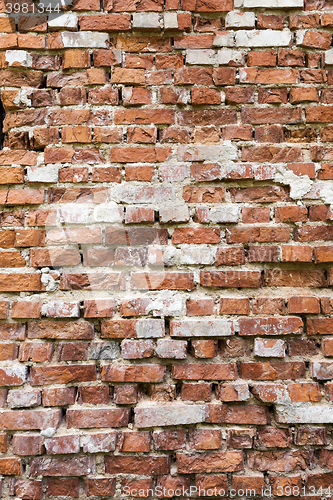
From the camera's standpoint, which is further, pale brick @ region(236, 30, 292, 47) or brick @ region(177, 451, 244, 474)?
pale brick @ region(236, 30, 292, 47)

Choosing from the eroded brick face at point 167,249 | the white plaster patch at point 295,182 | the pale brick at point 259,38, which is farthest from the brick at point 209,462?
the pale brick at point 259,38

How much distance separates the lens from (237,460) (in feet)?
3.75

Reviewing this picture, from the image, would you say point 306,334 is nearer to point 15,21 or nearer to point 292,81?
point 292,81

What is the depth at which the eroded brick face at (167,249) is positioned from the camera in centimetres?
115

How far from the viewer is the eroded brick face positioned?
115 centimetres

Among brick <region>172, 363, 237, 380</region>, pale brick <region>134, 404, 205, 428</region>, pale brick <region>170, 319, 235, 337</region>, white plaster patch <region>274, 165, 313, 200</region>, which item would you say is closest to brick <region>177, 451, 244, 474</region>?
pale brick <region>134, 404, 205, 428</region>

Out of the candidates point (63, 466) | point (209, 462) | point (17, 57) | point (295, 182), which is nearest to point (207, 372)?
point (209, 462)

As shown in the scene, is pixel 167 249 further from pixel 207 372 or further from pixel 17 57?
pixel 17 57

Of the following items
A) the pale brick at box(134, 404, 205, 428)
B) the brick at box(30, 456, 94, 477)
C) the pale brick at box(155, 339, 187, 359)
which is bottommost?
the brick at box(30, 456, 94, 477)

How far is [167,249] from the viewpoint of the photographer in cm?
120

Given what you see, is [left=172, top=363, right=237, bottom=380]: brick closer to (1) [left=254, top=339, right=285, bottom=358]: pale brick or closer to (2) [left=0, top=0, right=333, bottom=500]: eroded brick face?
(2) [left=0, top=0, right=333, bottom=500]: eroded brick face

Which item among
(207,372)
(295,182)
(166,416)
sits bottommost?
(166,416)

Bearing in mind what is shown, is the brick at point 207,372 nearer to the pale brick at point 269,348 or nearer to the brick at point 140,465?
the pale brick at point 269,348

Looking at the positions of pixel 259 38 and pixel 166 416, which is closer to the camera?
pixel 166 416
